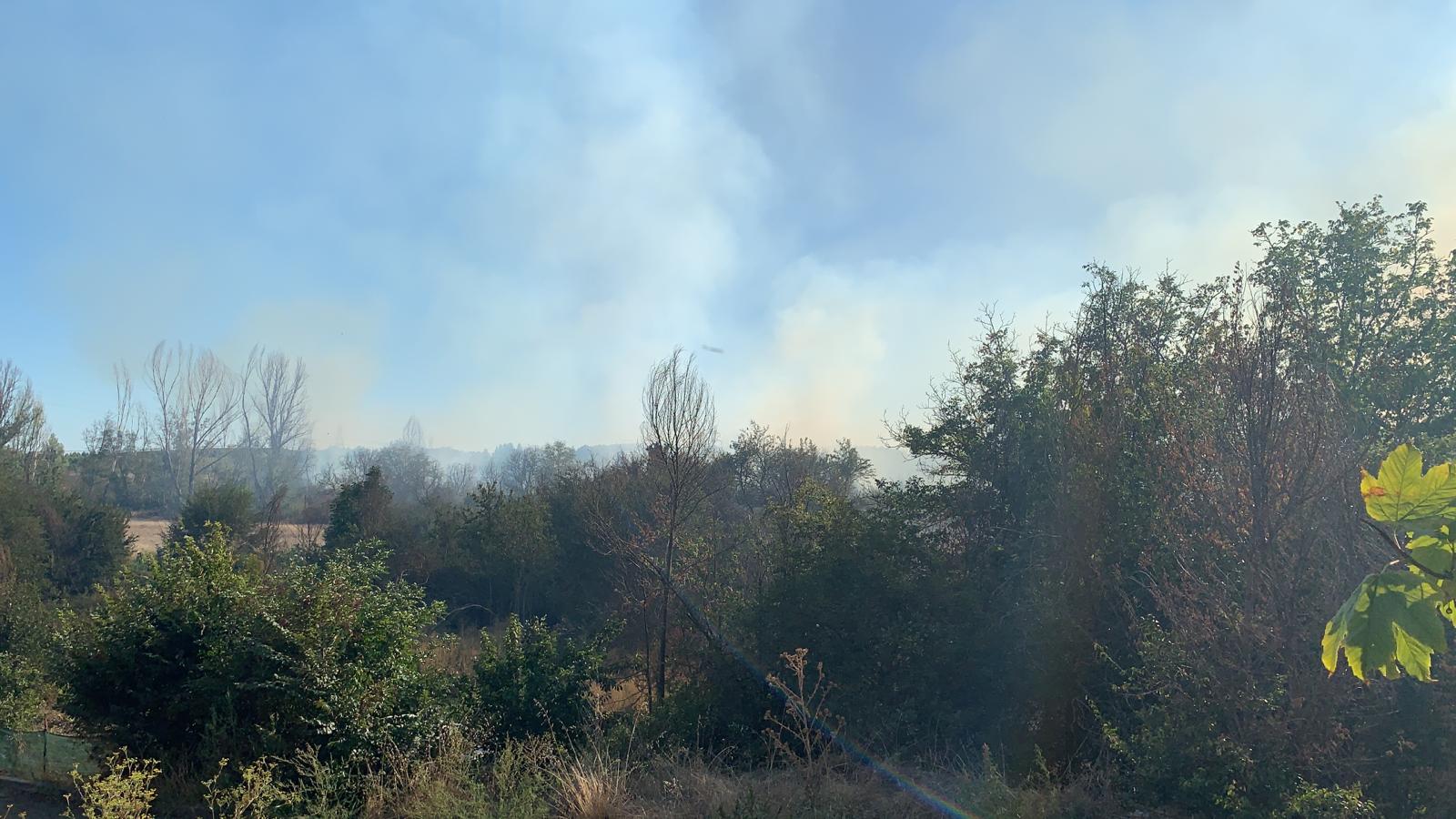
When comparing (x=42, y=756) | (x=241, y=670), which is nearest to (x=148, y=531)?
(x=42, y=756)

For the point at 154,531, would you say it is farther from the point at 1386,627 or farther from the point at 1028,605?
the point at 1386,627

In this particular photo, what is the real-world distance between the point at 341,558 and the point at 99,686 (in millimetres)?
2273

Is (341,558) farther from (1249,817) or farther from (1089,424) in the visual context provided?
(1089,424)

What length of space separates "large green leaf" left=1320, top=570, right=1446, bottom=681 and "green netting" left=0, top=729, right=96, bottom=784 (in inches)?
370

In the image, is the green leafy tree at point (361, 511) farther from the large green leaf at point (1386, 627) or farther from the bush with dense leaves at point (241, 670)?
the large green leaf at point (1386, 627)

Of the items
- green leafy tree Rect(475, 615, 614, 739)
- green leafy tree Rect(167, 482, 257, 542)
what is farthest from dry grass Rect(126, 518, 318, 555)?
green leafy tree Rect(475, 615, 614, 739)

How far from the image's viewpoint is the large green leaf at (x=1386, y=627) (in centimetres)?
155

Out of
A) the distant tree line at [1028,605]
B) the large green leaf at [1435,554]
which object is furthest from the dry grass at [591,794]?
the large green leaf at [1435,554]

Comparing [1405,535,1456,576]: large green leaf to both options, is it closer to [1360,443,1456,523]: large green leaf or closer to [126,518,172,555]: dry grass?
[1360,443,1456,523]: large green leaf

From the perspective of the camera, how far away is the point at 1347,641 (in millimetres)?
1596

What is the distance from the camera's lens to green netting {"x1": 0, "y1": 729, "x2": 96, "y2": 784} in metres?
7.18

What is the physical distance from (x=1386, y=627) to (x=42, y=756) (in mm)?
11394

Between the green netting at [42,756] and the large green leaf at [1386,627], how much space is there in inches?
370

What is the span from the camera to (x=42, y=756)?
307 inches
